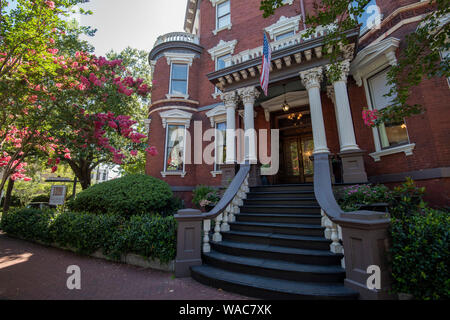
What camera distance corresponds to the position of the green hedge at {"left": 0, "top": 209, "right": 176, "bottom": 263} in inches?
Answer: 197

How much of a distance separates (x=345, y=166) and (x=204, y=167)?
7125 mm

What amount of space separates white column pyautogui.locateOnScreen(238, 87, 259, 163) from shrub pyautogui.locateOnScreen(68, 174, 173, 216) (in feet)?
12.4

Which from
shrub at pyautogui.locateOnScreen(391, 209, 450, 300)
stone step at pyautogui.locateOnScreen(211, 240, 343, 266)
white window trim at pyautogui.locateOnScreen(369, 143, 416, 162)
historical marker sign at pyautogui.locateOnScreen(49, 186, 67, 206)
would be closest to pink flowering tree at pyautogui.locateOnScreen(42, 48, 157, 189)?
historical marker sign at pyautogui.locateOnScreen(49, 186, 67, 206)

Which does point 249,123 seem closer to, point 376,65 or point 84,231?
point 376,65

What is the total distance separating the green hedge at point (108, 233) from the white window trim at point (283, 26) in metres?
10.9

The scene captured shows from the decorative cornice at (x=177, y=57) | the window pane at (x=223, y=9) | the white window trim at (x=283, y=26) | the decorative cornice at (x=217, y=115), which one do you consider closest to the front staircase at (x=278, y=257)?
the decorative cornice at (x=217, y=115)

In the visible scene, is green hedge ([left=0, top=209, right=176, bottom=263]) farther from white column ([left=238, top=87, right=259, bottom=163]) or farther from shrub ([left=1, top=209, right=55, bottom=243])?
white column ([left=238, top=87, right=259, bottom=163])

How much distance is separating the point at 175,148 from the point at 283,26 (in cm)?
886

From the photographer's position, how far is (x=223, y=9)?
13.4 meters

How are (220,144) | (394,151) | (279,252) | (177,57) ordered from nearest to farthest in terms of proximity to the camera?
(279,252) → (394,151) → (220,144) → (177,57)

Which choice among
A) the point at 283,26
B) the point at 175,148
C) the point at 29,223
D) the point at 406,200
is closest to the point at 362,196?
the point at 406,200

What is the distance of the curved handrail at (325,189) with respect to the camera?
403 cm

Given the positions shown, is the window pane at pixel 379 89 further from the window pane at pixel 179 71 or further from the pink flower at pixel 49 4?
the pink flower at pixel 49 4
